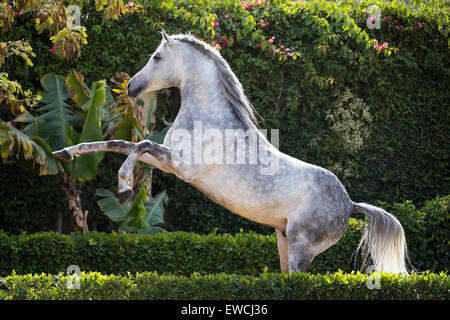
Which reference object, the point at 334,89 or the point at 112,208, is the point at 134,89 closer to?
the point at 112,208

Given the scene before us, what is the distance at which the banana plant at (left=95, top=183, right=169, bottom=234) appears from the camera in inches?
289

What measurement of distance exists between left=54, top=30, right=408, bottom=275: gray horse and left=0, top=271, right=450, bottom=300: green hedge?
289 mm

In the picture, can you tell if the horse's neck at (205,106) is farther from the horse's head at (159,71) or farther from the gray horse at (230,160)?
the horse's head at (159,71)

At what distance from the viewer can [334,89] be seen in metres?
9.73

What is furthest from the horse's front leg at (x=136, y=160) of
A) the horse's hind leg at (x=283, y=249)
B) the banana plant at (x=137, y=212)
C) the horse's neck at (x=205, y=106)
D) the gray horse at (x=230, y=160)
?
the banana plant at (x=137, y=212)

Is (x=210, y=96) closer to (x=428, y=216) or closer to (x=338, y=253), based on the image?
(x=338, y=253)

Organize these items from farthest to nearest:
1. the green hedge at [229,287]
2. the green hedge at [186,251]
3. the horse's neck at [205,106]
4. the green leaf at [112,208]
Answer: the green leaf at [112,208]
the green hedge at [186,251]
the horse's neck at [205,106]
the green hedge at [229,287]

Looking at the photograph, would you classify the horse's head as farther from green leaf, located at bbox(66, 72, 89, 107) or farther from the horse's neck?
green leaf, located at bbox(66, 72, 89, 107)

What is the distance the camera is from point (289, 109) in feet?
31.6

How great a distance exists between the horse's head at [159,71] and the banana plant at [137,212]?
2.85m

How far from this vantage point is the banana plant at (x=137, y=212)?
7.34 m

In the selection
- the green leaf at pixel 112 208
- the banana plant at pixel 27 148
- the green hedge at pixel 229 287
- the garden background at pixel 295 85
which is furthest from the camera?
the garden background at pixel 295 85

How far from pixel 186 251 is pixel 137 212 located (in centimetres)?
92
